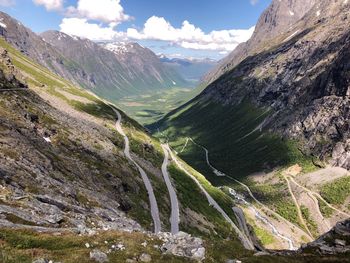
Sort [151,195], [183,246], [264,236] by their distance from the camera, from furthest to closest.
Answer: [264,236], [151,195], [183,246]

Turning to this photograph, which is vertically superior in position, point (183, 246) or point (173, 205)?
point (183, 246)

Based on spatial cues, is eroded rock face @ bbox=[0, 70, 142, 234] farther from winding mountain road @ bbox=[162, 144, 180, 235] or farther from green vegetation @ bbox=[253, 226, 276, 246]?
green vegetation @ bbox=[253, 226, 276, 246]

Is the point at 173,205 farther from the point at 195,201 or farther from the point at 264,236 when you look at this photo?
the point at 264,236

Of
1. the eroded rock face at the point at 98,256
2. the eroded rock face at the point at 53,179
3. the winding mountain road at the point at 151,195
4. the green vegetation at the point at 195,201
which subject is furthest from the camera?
the green vegetation at the point at 195,201

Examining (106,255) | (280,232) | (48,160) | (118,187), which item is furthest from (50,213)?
(280,232)

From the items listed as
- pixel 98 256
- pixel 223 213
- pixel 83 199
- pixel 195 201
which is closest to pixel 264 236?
pixel 223 213

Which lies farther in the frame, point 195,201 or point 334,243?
point 195,201

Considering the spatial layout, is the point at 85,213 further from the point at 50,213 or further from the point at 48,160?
the point at 48,160

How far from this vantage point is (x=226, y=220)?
137375 millimetres

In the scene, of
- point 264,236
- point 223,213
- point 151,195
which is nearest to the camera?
point 151,195

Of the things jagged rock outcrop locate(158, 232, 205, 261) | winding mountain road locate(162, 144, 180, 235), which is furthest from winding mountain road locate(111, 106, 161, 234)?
jagged rock outcrop locate(158, 232, 205, 261)

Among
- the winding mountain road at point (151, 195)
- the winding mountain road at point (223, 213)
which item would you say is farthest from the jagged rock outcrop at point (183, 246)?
the winding mountain road at point (223, 213)

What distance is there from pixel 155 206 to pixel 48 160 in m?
36.4

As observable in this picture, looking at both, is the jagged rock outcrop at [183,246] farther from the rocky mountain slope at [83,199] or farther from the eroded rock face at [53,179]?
the eroded rock face at [53,179]
